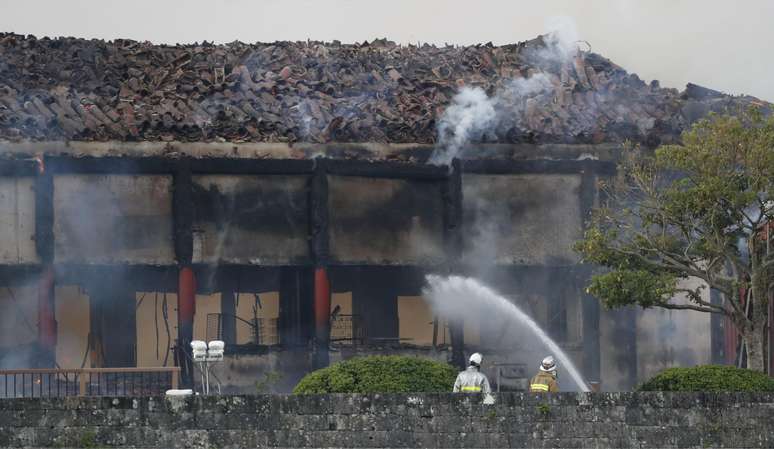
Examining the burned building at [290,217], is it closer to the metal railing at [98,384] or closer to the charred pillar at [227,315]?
the charred pillar at [227,315]

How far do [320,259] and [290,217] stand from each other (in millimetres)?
1306

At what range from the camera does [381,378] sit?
80.8 ft

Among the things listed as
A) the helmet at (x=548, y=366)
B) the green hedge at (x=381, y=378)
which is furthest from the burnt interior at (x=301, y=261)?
the helmet at (x=548, y=366)

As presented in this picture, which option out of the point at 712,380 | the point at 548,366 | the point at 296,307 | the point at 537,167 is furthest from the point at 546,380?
the point at 296,307

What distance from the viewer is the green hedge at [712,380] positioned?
24.5 metres

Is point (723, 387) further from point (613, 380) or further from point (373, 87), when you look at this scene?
point (373, 87)

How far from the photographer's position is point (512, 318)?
130ft

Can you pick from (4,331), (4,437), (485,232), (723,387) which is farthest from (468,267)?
(4,437)

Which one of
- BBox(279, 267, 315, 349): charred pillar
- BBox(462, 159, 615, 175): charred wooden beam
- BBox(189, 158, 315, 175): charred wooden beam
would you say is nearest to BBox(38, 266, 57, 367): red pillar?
BBox(189, 158, 315, 175): charred wooden beam

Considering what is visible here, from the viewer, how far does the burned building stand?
37.4 metres

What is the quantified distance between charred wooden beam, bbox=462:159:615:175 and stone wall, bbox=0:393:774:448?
54.4 ft

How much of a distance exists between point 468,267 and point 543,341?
9.19 ft

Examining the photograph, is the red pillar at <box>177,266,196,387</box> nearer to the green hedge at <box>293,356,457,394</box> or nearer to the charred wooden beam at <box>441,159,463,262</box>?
the charred wooden beam at <box>441,159,463,262</box>

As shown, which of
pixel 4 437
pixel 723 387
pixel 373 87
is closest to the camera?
pixel 4 437
